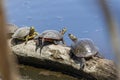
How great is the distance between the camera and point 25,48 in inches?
238

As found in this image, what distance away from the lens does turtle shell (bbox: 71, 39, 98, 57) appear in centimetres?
572

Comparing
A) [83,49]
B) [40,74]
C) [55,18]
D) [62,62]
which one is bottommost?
[40,74]

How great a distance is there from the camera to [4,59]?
39cm

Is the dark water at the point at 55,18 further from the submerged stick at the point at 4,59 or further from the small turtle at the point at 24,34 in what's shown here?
the submerged stick at the point at 4,59

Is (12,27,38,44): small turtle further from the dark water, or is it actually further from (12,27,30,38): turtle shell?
the dark water

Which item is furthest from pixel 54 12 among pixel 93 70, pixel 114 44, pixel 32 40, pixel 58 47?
pixel 114 44

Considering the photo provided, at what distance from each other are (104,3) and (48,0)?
8403 mm

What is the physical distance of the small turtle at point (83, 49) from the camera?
5625mm

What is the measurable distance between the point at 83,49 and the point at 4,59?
222 inches

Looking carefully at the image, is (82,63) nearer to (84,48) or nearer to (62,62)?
(62,62)

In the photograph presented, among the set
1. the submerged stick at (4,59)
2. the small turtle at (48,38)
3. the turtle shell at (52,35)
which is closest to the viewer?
the submerged stick at (4,59)

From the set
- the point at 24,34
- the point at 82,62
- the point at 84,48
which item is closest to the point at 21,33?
the point at 24,34

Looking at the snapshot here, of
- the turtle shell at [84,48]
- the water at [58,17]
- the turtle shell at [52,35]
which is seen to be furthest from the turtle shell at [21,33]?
the turtle shell at [84,48]

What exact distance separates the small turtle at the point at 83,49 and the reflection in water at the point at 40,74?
1.17 feet
